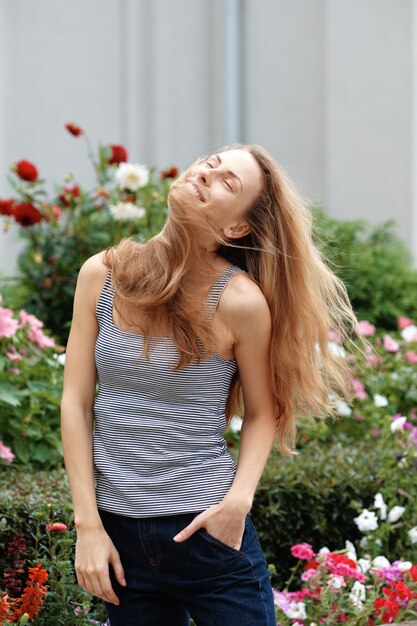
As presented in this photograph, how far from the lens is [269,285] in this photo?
1958mm

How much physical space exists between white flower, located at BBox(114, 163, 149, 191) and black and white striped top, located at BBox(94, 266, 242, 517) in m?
3.30

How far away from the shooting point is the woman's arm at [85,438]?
5.92 ft

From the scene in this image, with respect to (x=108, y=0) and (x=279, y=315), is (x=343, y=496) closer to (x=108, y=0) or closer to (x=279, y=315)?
(x=279, y=315)

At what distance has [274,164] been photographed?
1.95 metres

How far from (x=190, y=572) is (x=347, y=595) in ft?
4.06

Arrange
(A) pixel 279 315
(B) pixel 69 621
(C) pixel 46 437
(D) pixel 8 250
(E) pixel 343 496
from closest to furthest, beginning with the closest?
(A) pixel 279 315 → (B) pixel 69 621 → (E) pixel 343 496 → (C) pixel 46 437 → (D) pixel 8 250

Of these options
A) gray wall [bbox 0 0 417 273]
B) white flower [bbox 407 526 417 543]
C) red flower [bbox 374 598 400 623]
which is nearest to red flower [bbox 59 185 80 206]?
gray wall [bbox 0 0 417 273]

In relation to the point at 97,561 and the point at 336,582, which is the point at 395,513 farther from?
the point at 97,561

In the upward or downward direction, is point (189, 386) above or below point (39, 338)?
above

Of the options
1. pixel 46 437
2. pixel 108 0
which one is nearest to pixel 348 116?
pixel 108 0

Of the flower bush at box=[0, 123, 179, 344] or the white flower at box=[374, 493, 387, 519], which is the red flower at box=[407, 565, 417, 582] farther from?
the flower bush at box=[0, 123, 179, 344]

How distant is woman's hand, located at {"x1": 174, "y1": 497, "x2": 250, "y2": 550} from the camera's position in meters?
1.79

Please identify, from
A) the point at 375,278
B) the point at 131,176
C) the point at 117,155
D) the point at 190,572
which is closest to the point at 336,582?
the point at 190,572

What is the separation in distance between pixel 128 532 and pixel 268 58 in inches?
232
